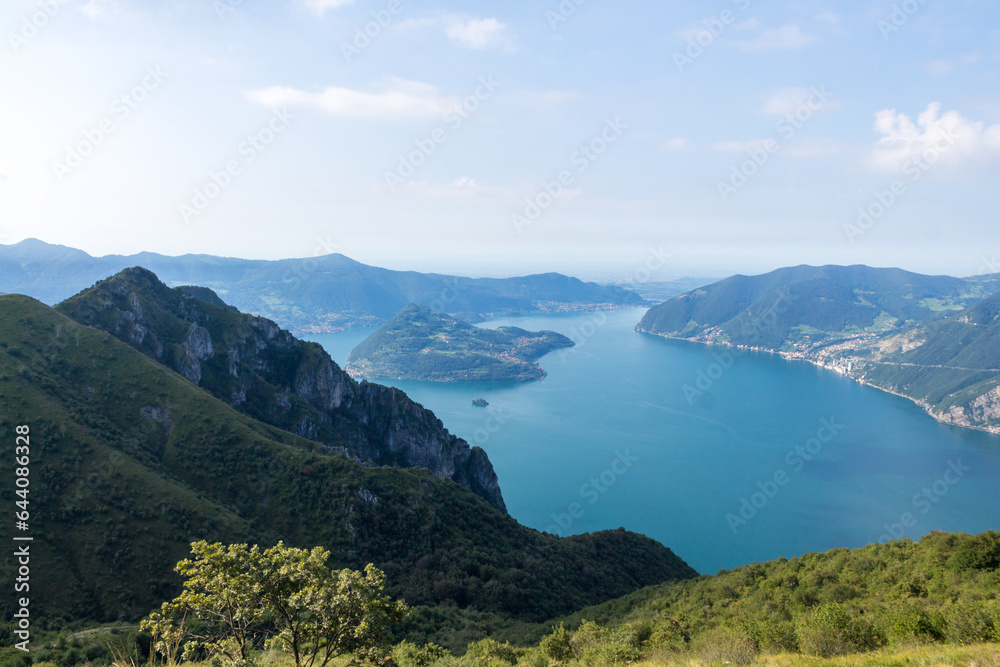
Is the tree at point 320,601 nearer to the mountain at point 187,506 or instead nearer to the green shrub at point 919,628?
the green shrub at point 919,628

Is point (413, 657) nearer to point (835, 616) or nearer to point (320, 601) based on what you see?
point (320, 601)

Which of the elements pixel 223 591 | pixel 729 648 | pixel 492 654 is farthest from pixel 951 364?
pixel 223 591

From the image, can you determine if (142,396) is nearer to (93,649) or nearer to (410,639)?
(93,649)

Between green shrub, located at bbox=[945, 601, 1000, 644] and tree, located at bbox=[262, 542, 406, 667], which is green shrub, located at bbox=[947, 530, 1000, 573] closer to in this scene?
green shrub, located at bbox=[945, 601, 1000, 644]

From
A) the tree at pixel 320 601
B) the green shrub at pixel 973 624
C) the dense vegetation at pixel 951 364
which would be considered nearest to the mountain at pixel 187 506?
the tree at pixel 320 601

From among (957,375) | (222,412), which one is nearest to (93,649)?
(222,412)

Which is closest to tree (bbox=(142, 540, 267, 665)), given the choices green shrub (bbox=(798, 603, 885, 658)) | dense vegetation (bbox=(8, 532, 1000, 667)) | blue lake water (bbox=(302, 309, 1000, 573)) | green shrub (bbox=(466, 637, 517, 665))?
dense vegetation (bbox=(8, 532, 1000, 667))
